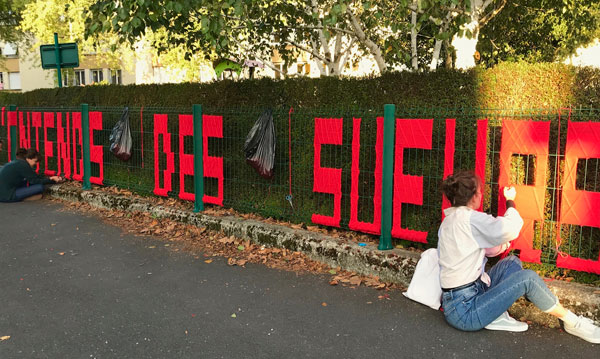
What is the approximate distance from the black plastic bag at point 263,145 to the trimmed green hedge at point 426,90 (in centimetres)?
46

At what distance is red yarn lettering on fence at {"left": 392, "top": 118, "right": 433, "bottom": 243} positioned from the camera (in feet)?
18.7

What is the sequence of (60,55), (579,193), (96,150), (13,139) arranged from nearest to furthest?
(579,193), (96,150), (60,55), (13,139)

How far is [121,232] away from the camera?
25.8ft

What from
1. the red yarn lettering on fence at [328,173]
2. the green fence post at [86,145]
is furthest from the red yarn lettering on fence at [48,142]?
the red yarn lettering on fence at [328,173]

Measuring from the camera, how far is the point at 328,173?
6684 millimetres

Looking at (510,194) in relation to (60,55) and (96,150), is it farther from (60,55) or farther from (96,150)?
(60,55)

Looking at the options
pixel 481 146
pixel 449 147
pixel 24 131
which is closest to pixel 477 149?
pixel 481 146

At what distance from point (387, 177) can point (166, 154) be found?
4.63m

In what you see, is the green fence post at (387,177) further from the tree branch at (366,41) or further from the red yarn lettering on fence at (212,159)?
the tree branch at (366,41)

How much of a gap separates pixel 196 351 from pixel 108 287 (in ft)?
6.25

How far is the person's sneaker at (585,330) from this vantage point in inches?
156

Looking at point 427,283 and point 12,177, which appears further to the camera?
point 12,177

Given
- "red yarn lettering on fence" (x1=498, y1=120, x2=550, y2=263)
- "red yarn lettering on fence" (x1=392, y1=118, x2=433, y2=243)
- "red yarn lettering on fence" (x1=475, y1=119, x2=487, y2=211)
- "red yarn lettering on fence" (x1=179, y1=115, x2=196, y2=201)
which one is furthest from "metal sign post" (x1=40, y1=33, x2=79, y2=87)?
"red yarn lettering on fence" (x1=498, y1=120, x2=550, y2=263)

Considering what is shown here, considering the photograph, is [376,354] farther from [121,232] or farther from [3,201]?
[3,201]
